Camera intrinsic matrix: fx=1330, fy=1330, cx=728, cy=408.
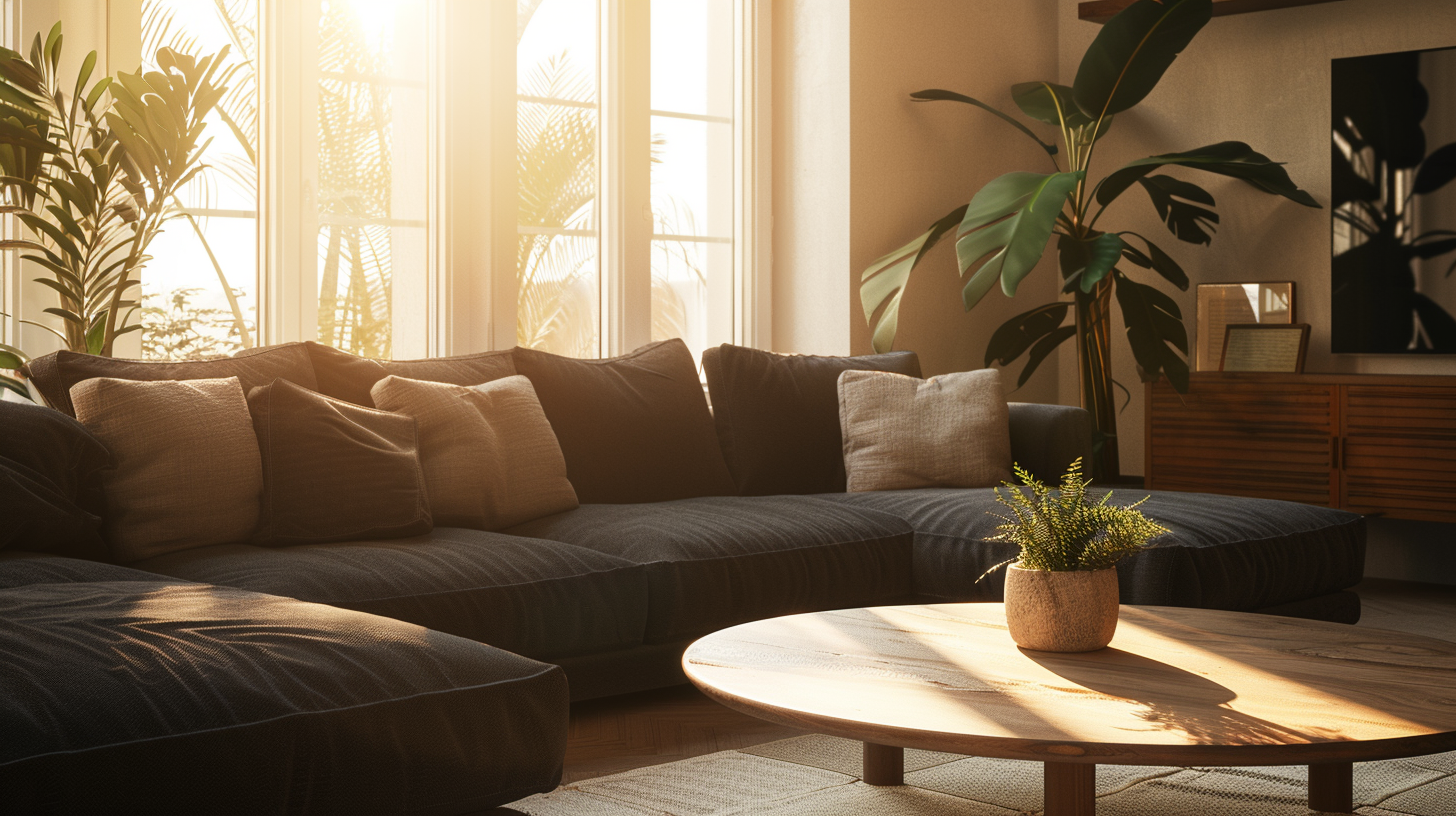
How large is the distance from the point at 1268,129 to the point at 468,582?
3.93 m

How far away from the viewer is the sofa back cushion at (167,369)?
105 inches

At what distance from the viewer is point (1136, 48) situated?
174 inches

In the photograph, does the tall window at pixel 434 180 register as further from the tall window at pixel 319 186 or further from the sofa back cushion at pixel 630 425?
the sofa back cushion at pixel 630 425

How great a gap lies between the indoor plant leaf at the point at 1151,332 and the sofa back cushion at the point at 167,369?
278 centimetres

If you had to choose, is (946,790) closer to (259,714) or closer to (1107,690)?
(1107,690)

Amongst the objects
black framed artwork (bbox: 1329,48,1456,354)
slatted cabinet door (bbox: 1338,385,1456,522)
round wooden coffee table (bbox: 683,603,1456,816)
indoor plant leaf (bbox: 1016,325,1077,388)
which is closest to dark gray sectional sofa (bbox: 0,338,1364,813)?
round wooden coffee table (bbox: 683,603,1456,816)

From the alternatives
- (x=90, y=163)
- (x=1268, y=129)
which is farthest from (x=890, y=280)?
(x=90, y=163)

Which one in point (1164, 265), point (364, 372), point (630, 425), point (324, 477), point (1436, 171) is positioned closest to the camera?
point (324, 477)

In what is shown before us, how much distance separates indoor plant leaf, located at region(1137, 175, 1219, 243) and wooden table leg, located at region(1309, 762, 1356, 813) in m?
3.01

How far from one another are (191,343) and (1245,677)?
9.33ft

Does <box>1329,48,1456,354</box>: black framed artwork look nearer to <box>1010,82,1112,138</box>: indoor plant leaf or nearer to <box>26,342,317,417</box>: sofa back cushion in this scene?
<box>1010,82,1112,138</box>: indoor plant leaf

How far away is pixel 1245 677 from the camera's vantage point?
1706mm

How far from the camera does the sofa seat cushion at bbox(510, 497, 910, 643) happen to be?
279cm

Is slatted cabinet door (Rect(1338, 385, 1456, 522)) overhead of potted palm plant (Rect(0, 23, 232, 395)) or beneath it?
beneath
